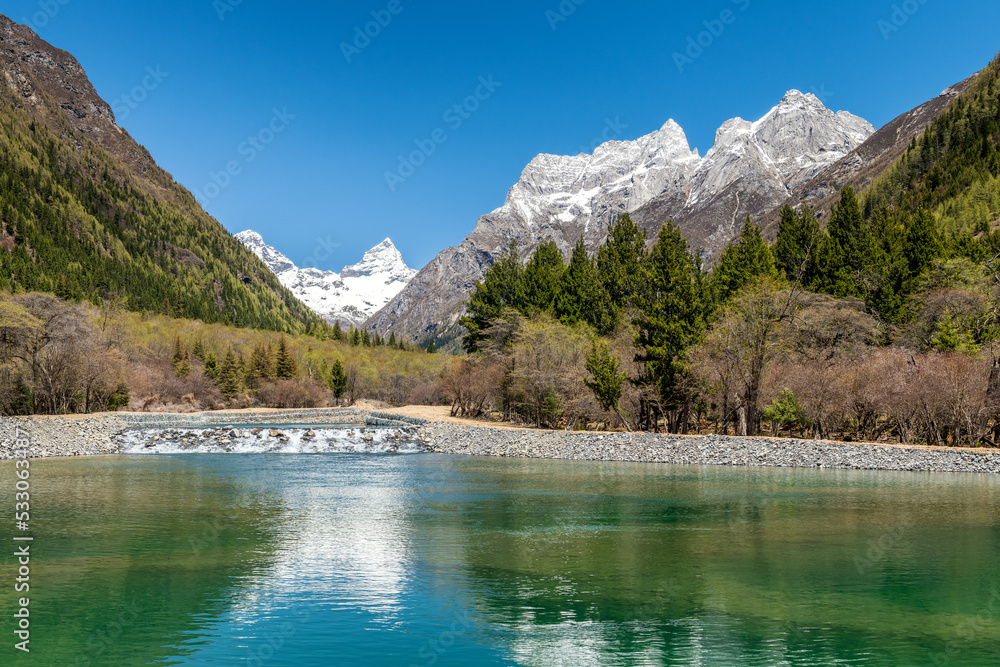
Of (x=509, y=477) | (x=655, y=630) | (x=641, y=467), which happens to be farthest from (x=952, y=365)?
(x=655, y=630)

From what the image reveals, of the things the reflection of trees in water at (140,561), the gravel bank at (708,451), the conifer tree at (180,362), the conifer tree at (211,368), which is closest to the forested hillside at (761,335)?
the gravel bank at (708,451)

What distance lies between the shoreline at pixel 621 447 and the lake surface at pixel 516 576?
561 centimetres

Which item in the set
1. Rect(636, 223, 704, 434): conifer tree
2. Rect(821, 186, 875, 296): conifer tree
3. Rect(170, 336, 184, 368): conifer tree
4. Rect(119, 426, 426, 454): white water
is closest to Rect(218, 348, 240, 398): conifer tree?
Rect(170, 336, 184, 368): conifer tree

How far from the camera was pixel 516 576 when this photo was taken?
1661cm

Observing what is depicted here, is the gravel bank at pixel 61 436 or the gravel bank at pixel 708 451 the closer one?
the gravel bank at pixel 708 451

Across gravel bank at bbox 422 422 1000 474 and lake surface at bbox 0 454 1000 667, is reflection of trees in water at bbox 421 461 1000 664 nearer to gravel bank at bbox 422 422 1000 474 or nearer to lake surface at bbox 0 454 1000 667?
lake surface at bbox 0 454 1000 667

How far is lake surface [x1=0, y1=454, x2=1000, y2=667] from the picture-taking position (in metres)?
11.9

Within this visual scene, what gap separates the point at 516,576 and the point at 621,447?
102 feet

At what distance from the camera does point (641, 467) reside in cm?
4091

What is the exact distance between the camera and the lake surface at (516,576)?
467 inches

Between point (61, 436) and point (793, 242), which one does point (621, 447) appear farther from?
point (61, 436)

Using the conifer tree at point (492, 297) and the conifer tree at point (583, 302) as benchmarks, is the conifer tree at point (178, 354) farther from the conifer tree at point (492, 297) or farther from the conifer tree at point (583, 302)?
the conifer tree at point (583, 302)

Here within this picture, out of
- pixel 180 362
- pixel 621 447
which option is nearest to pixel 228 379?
pixel 180 362

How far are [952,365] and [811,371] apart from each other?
8.12 meters
